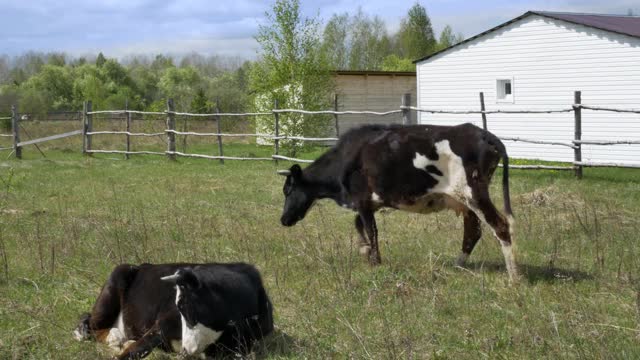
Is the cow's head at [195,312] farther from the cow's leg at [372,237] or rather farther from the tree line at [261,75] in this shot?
the tree line at [261,75]

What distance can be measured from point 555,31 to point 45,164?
13.4m

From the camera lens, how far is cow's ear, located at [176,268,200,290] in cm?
414

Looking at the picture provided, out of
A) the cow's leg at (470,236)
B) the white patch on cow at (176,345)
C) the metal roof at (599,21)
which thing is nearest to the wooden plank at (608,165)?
the metal roof at (599,21)

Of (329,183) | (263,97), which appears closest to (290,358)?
(329,183)

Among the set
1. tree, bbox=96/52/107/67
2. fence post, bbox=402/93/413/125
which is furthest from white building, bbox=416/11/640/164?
tree, bbox=96/52/107/67

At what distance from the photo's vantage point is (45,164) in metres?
19.2

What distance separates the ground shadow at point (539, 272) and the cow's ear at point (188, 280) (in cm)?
310

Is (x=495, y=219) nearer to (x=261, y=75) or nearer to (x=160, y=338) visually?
(x=160, y=338)

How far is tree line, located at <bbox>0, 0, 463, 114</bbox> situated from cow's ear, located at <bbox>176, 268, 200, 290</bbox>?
60.8ft

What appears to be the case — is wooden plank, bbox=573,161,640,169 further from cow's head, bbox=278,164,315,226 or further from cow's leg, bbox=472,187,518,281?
cow's leg, bbox=472,187,518,281

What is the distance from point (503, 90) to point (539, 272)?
52.4 ft

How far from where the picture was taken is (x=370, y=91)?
3091 centimetres

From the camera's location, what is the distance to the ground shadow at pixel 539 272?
6.38 metres

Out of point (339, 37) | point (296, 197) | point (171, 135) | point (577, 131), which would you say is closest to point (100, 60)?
point (339, 37)
